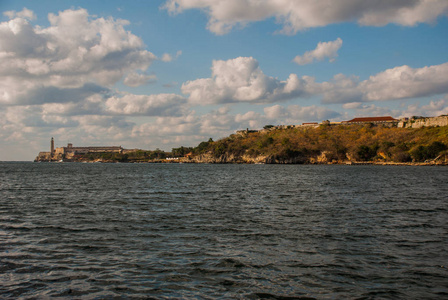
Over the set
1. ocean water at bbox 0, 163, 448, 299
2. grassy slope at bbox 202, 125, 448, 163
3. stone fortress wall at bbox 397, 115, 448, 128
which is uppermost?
stone fortress wall at bbox 397, 115, 448, 128

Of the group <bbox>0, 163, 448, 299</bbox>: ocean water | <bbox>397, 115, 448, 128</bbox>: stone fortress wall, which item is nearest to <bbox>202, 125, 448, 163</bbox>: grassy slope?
<bbox>397, 115, 448, 128</bbox>: stone fortress wall

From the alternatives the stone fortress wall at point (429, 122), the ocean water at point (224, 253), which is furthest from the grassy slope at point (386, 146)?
the ocean water at point (224, 253)

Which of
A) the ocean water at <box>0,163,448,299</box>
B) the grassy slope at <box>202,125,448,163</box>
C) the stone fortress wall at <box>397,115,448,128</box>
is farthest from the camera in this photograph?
the stone fortress wall at <box>397,115,448,128</box>

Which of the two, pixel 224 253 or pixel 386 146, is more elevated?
pixel 386 146

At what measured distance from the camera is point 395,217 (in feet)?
74.6

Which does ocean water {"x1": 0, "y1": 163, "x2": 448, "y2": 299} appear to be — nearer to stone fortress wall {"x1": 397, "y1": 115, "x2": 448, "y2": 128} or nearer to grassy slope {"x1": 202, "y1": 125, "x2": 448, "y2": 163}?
grassy slope {"x1": 202, "y1": 125, "x2": 448, "y2": 163}

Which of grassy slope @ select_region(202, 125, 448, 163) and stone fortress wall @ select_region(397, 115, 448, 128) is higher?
stone fortress wall @ select_region(397, 115, 448, 128)

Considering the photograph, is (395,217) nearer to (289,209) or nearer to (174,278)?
(289,209)

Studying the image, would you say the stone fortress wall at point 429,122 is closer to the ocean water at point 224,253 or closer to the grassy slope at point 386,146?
the grassy slope at point 386,146

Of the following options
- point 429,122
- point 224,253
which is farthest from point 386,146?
point 224,253

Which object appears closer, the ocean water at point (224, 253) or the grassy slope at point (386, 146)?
the ocean water at point (224, 253)

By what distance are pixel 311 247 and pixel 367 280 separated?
13.0ft

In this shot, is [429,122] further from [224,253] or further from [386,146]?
[224,253]

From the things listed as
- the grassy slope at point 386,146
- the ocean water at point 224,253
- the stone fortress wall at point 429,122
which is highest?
the stone fortress wall at point 429,122
